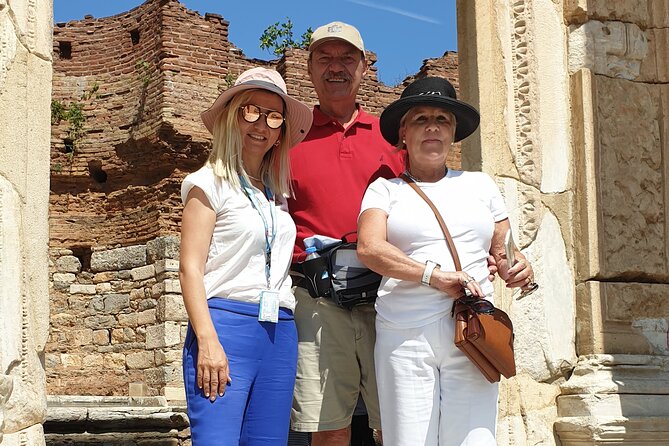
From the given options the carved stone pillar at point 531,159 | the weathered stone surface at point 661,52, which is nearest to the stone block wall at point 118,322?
the carved stone pillar at point 531,159

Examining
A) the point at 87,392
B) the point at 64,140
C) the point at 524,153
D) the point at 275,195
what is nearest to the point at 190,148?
the point at 64,140

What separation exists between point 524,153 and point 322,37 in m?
1.53

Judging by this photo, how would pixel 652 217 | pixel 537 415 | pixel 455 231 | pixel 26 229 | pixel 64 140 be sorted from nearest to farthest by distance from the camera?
pixel 455 231 < pixel 26 229 < pixel 537 415 < pixel 652 217 < pixel 64 140

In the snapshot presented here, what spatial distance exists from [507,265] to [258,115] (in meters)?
1.14

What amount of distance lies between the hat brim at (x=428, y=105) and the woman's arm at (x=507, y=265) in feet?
1.50

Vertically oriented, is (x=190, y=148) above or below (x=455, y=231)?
above

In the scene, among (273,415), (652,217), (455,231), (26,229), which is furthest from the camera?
(652,217)

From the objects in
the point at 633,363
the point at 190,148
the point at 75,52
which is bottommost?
the point at 633,363

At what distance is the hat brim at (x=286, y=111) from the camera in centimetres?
364

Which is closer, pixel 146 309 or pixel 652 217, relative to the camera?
pixel 652 217

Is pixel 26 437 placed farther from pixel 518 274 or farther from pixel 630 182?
pixel 630 182

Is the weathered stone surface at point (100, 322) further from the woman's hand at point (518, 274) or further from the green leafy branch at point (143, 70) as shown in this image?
the woman's hand at point (518, 274)

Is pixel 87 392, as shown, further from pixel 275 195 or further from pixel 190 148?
pixel 275 195

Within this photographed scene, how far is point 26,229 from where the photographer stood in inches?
162
